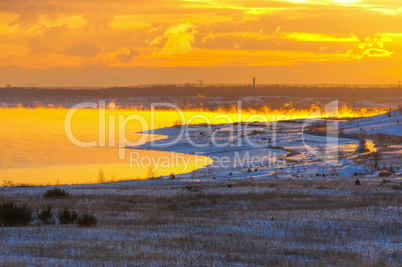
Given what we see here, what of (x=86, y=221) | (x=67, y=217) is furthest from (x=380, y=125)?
(x=86, y=221)

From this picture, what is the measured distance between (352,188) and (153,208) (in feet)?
29.9

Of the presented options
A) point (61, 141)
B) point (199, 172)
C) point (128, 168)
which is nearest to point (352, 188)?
point (199, 172)

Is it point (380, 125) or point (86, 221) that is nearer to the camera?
point (86, 221)

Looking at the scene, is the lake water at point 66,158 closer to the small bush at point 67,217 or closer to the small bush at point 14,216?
the small bush at point 14,216

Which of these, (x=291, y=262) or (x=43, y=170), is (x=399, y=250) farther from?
(x=43, y=170)

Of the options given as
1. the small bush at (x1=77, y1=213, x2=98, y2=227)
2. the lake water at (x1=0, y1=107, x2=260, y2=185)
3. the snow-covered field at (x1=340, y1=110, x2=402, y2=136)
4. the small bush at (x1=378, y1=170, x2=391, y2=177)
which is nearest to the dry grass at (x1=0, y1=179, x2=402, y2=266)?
the small bush at (x1=77, y1=213, x2=98, y2=227)

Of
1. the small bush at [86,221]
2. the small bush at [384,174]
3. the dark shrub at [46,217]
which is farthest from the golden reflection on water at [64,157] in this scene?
the small bush at [86,221]

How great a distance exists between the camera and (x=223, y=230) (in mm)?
16734

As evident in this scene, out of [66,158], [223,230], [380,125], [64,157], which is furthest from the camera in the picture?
[380,125]

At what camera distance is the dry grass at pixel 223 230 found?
507 inches

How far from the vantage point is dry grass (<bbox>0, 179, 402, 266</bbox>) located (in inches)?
507

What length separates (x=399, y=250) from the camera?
14.0 m

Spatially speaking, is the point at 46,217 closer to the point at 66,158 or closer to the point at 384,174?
the point at 384,174

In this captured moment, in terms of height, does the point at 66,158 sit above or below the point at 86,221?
below
